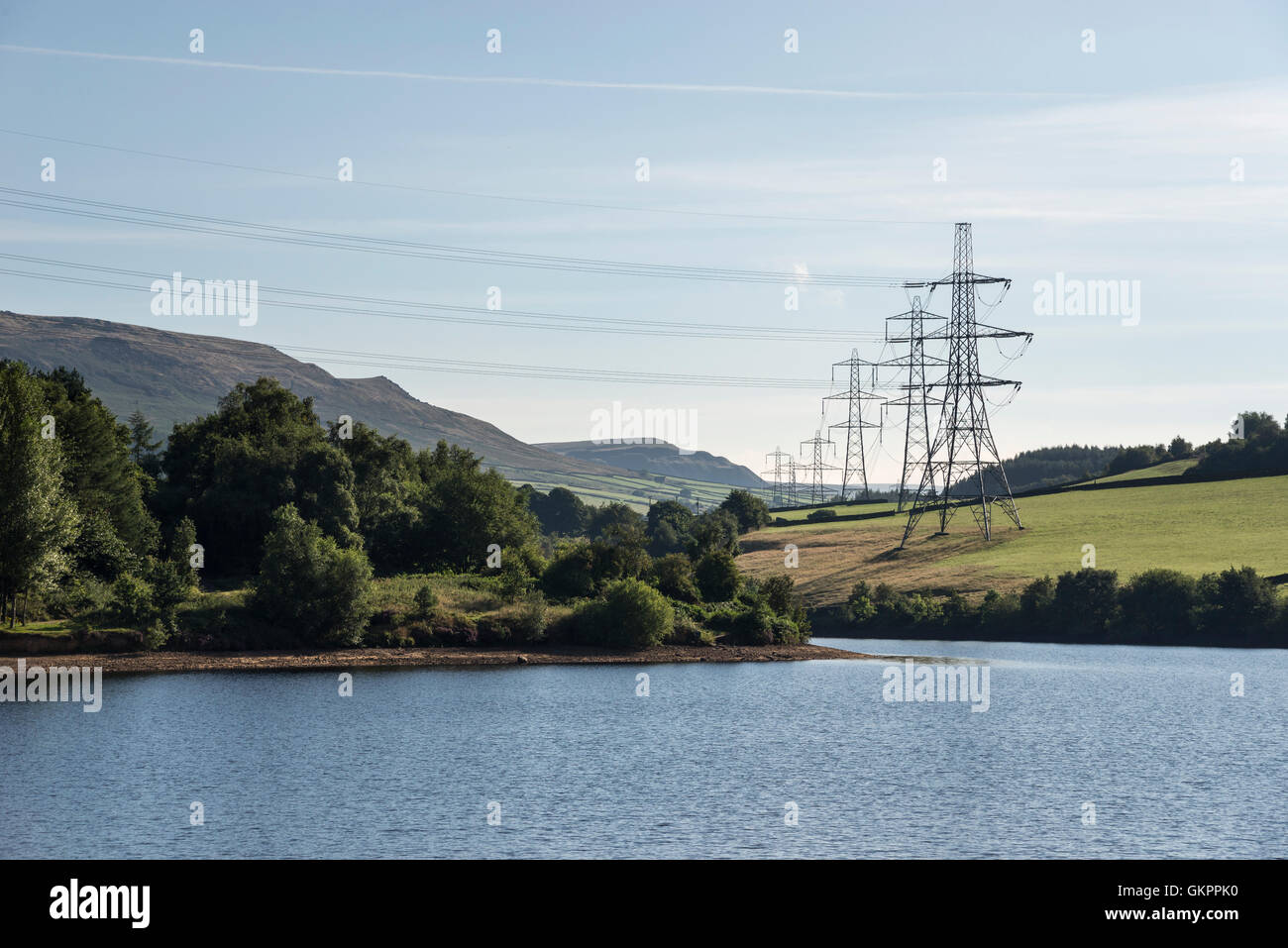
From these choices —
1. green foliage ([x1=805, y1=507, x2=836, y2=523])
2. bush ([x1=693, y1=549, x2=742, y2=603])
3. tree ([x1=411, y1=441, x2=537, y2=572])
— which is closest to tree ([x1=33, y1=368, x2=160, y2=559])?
tree ([x1=411, y1=441, x2=537, y2=572])

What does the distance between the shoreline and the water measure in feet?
13.7

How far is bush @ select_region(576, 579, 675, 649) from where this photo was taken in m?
98.9

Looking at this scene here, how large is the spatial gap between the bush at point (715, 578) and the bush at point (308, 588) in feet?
112

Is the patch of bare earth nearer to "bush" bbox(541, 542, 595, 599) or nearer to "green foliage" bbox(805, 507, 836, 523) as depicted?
"bush" bbox(541, 542, 595, 599)

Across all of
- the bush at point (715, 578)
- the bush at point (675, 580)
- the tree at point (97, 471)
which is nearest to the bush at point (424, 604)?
the tree at point (97, 471)

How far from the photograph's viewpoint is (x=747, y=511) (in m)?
182

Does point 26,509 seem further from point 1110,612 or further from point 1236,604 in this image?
point 1236,604

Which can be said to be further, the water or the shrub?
the shrub

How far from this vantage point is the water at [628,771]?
3612 centimetres

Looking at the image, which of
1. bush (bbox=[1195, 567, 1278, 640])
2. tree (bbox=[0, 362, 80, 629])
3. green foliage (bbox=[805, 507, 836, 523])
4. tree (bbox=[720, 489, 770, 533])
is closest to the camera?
tree (bbox=[0, 362, 80, 629])

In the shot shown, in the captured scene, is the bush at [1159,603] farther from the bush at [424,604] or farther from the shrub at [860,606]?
the bush at [424,604]
